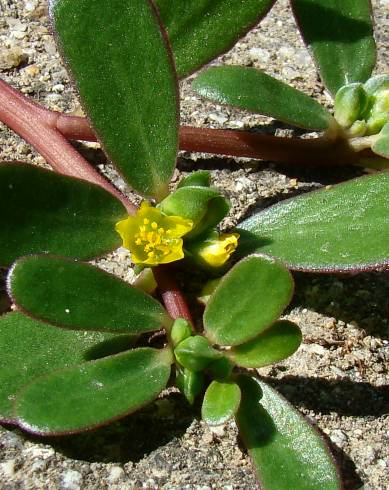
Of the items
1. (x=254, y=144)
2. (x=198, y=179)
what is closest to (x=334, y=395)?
(x=198, y=179)

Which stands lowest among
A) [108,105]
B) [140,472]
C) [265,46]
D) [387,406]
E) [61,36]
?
[387,406]

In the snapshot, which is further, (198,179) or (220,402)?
(198,179)

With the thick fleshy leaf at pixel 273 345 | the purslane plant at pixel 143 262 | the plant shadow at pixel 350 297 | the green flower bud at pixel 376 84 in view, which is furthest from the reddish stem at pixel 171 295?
the green flower bud at pixel 376 84

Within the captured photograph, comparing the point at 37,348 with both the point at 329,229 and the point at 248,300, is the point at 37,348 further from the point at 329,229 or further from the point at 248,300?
the point at 329,229

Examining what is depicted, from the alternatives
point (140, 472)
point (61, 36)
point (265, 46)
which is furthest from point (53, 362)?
point (265, 46)

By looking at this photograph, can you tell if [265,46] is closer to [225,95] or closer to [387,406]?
[225,95]

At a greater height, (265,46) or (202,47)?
(202,47)

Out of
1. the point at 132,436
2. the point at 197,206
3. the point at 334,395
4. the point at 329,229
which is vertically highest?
the point at 197,206

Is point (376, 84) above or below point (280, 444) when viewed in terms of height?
above
